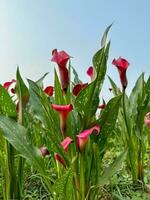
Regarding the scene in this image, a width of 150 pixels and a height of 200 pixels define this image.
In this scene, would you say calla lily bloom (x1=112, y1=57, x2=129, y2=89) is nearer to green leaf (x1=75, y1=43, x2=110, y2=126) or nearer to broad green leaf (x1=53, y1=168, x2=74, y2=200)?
green leaf (x1=75, y1=43, x2=110, y2=126)

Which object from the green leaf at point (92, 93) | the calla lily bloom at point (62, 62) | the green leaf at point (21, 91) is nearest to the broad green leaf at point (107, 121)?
the green leaf at point (92, 93)

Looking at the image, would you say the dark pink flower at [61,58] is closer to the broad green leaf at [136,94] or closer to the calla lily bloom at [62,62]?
the calla lily bloom at [62,62]

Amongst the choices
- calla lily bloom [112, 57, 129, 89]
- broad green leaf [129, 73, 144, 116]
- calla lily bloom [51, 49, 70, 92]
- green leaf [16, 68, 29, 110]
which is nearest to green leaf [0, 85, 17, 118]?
green leaf [16, 68, 29, 110]

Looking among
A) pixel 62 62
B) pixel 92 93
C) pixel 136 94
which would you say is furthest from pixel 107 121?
pixel 136 94

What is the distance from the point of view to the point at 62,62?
50.4 inches

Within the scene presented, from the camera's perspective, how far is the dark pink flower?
1.28 m

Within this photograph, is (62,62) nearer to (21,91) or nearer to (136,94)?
(21,91)

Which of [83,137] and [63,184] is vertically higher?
[83,137]

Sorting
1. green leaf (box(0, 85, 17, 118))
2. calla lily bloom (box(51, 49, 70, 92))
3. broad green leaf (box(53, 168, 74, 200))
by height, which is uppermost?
calla lily bloom (box(51, 49, 70, 92))

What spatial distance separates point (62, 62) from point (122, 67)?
1.07 feet

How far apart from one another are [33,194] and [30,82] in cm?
51

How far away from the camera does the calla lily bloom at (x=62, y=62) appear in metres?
1.28

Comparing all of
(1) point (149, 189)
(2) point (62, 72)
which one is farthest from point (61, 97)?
(1) point (149, 189)

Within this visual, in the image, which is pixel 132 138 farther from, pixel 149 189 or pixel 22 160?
pixel 22 160
